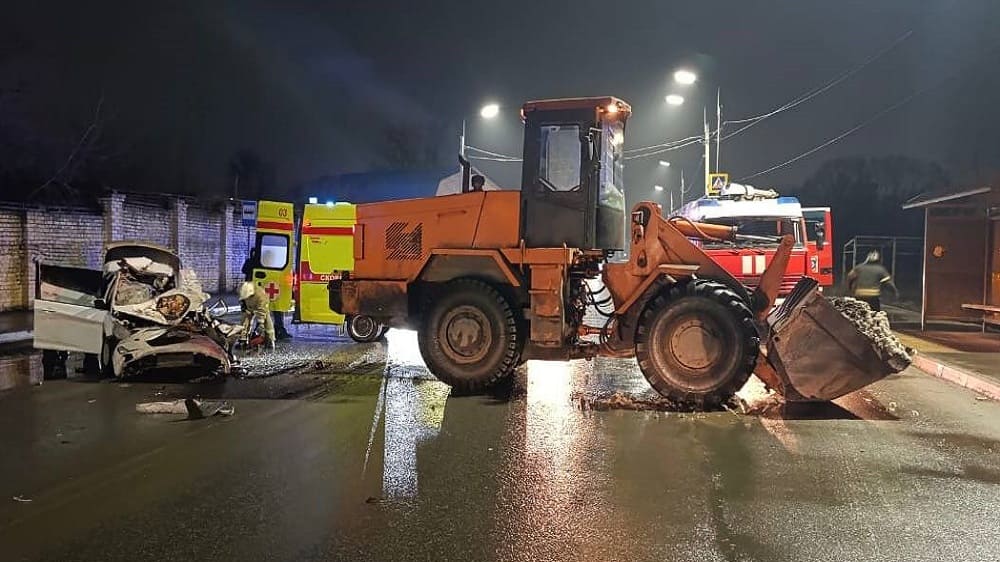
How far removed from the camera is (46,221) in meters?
17.8

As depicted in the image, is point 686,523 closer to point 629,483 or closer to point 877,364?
point 629,483

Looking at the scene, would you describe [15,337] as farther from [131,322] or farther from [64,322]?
[131,322]

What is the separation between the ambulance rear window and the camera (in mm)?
13930

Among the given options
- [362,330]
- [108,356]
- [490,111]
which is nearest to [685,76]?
[490,111]

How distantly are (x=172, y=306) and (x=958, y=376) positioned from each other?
10621 millimetres

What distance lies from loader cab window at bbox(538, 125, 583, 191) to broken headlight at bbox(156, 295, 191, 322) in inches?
199

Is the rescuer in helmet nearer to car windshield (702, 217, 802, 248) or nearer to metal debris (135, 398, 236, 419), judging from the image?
car windshield (702, 217, 802, 248)

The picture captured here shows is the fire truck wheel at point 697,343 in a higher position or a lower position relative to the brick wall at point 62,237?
lower

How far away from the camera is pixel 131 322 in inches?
375

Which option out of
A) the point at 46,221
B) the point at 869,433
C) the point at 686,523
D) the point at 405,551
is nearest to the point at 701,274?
→ the point at 869,433

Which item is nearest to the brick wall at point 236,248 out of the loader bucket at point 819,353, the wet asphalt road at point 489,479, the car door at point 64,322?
the car door at point 64,322

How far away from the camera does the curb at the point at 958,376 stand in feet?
29.8

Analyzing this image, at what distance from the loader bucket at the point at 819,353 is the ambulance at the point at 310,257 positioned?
8.01 meters

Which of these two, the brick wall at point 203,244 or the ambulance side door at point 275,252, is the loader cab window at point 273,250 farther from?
the brick wall at point 203,244
